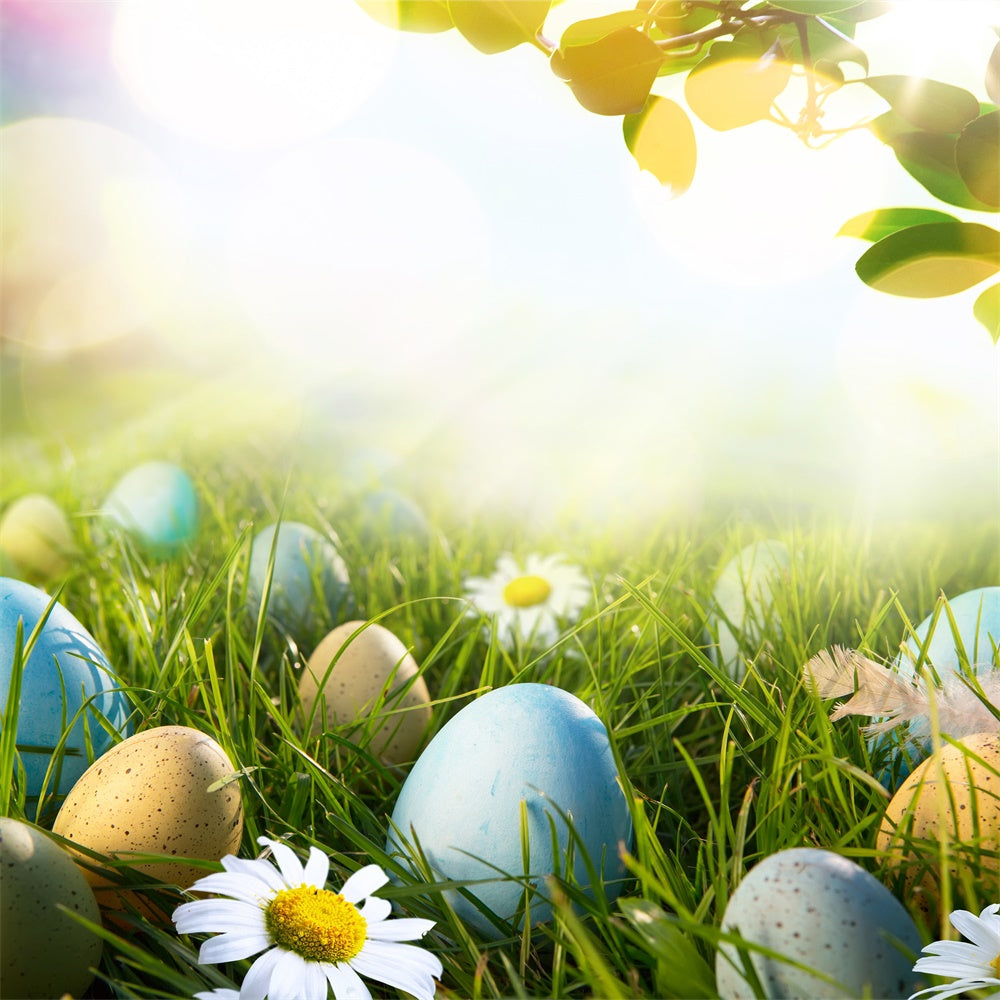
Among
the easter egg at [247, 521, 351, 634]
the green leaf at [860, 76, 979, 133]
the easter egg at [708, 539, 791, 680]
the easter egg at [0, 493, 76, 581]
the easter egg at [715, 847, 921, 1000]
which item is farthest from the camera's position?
the easter egg at [0, 493, 76, 581]

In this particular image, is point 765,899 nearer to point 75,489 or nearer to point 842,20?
point 842,20

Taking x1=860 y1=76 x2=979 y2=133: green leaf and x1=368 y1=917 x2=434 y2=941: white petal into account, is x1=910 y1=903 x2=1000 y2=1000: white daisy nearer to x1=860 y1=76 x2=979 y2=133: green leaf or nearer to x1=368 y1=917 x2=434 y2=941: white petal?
x1=368 y1=917 x2=434 y2=941: white petal

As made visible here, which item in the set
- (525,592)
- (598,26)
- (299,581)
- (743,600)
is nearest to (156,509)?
(299,581)

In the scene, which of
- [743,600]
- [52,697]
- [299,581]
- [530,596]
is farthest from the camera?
[530,596]

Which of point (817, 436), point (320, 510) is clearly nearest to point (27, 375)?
point (320, 510)

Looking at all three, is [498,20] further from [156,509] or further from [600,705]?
[156,509]

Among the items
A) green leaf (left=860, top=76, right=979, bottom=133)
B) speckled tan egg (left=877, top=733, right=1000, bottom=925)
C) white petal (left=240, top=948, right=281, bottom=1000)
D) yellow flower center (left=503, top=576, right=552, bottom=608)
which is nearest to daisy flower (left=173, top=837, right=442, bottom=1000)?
white petal (left=240, top=948, right=281, bottom=1000)

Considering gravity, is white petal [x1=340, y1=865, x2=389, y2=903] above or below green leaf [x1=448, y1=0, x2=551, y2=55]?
below

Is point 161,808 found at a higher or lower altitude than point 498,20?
lower
